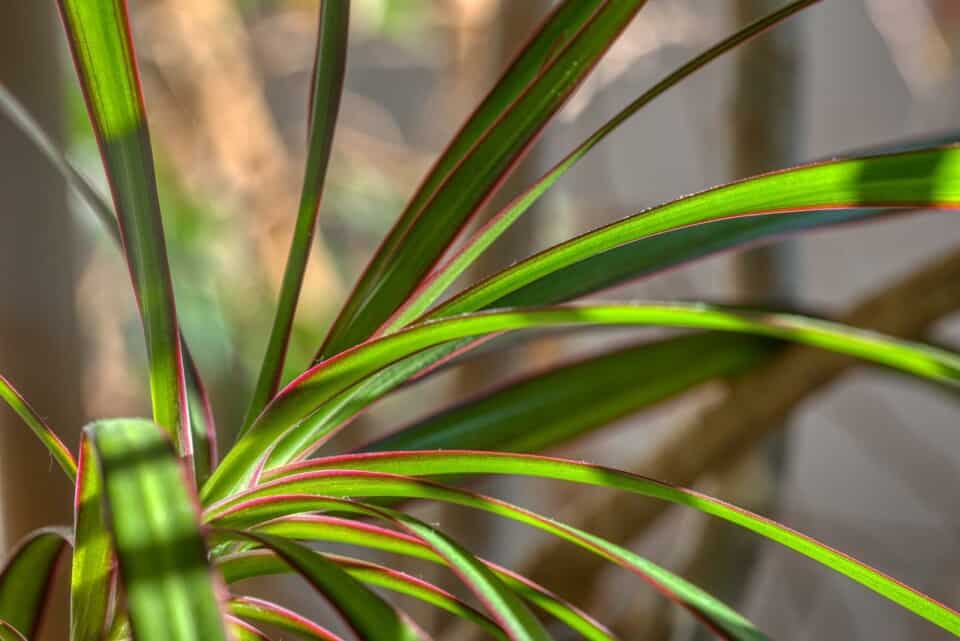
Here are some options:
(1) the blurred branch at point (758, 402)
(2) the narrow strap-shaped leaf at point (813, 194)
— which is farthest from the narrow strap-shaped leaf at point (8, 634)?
(1) the blurred branch at point (758, 402)

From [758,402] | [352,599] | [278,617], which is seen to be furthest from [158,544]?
[758,402]

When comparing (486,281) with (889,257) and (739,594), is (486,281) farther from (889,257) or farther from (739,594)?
(889,257)

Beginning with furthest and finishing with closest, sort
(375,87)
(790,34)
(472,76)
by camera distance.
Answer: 1. (375,87)
2. (472,76)
3. (790,34)

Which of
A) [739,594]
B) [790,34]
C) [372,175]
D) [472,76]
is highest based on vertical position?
[372,175]

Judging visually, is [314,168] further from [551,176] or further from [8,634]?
[8,634]

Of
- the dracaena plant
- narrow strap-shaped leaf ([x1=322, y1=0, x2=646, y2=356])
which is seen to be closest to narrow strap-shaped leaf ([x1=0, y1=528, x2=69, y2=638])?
the dracaena plant

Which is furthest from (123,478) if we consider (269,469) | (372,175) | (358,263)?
(358,263)
